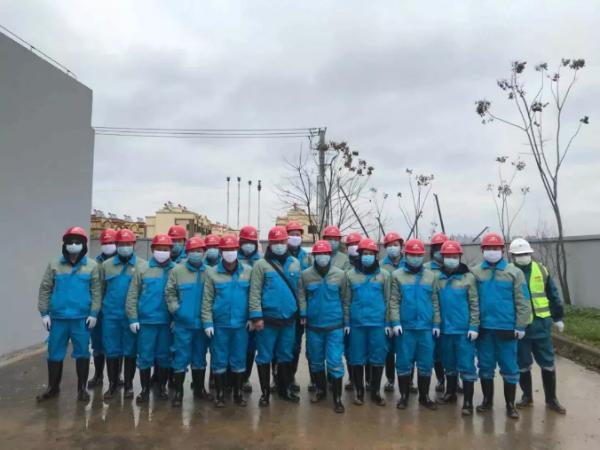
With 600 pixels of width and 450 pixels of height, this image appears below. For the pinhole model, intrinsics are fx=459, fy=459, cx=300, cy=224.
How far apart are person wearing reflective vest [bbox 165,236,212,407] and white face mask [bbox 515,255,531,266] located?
11.1 ft

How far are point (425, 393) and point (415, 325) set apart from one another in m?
0.75

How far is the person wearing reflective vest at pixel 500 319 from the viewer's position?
454 centimetres

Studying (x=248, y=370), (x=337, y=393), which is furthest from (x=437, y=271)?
(x=248, y=370)

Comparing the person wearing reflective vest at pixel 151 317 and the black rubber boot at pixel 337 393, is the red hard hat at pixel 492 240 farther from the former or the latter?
the person wearing reflective vest at pixel 151 317

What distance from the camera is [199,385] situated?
507 cm

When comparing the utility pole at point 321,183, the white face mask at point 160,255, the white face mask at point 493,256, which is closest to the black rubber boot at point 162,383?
the white face mask at point 160,255

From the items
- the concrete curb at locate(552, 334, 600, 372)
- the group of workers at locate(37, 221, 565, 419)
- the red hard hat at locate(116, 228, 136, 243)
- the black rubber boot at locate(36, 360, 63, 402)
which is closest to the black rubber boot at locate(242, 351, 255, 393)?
the group of workers at locate(37, 221, 565, 419)

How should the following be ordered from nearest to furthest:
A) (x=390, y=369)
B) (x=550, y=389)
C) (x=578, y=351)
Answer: (x=550, y=389) < (x=390, y=369) < (x=578, y=351)

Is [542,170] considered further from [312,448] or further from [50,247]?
[50,247]

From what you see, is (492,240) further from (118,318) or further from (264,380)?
(118,318)

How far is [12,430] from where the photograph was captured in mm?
4098

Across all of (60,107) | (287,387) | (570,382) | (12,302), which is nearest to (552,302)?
(570,382)

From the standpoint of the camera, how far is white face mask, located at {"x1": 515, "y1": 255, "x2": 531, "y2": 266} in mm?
4898

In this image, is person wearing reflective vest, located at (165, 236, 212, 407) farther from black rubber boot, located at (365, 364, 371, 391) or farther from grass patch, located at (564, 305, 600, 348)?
grass patch, located at (564, 305, 600, 348)
